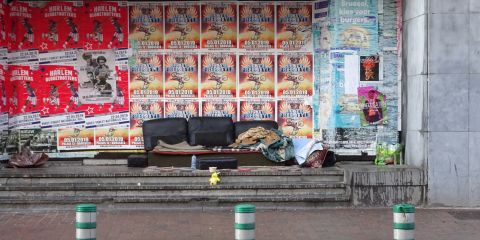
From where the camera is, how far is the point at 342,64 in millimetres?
14562

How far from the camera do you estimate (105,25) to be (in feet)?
49.0

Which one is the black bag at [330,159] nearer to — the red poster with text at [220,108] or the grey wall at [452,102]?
the grey wall at [452,102]

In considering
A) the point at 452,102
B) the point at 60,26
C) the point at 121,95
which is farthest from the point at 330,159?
the point at 60,26

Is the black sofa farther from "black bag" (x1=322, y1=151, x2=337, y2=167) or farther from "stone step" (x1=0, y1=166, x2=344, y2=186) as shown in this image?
"stone step" (x1=0, y1=166, x2=344, y2=186)

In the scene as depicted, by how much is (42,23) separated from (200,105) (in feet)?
12.0

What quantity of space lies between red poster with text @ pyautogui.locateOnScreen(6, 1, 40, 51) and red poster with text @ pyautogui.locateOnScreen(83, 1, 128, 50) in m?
1.04

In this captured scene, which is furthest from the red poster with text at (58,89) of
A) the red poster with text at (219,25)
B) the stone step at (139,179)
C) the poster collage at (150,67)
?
the red poster with text at (219,25)

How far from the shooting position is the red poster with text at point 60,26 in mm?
14891

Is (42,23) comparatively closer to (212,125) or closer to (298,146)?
(212,125)

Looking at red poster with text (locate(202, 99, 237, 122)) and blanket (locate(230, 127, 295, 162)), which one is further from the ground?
red poster with text (locate(202, 99, 237, 122))

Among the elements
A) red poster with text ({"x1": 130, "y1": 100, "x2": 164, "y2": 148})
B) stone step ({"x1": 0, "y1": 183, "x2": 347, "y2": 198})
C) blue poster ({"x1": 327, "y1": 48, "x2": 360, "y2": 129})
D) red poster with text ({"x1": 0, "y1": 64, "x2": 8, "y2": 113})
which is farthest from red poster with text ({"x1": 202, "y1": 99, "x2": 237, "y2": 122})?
red poster with text ({"x1": 0, "y1": 64, "x2": 8, "y2": 113})

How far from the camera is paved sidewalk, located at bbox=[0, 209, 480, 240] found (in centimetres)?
1001

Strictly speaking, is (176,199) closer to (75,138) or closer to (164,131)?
(164,131)

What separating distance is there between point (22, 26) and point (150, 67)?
275 cm
